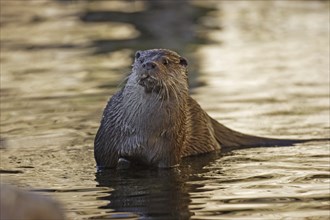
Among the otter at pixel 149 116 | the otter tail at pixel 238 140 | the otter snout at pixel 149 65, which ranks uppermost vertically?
the otter snout at pixel 149 65

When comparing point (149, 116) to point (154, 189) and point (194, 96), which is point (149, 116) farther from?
point (194, 96)

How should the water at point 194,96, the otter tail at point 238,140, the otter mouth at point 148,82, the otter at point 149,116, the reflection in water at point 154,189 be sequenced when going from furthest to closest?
the otter tail at point 238,140 → the otter at point 149,116 → the otter mouth at point 148,82 → the water at point 194,96 → the reflection in water at point 154,189

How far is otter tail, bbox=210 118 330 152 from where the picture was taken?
7.45 metres

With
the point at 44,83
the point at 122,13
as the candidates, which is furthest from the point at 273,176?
the point at 122,13

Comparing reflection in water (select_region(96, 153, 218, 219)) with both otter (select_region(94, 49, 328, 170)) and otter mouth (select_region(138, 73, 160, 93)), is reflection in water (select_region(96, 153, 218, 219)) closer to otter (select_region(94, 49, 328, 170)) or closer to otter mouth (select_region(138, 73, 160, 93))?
otter (select_region(94, 49, 328, 170))

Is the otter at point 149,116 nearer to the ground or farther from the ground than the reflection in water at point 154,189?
farther from the ground

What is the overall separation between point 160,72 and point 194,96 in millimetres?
2915

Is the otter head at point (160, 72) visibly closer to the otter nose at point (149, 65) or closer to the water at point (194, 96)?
the otter nose at point (149, 65)

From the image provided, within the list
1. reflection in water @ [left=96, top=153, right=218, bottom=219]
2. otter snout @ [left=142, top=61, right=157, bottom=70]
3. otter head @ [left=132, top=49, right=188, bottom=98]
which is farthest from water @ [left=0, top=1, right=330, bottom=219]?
otter snout @ [left=142, top=61, right=157, bottom=70]

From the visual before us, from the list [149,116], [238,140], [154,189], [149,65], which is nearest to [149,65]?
[149,65]

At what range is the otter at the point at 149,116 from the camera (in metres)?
6.47

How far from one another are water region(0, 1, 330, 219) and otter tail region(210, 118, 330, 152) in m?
0.11

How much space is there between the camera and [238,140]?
751 cm

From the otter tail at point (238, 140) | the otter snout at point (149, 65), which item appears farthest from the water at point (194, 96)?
the otter snout at point (149, 65)
